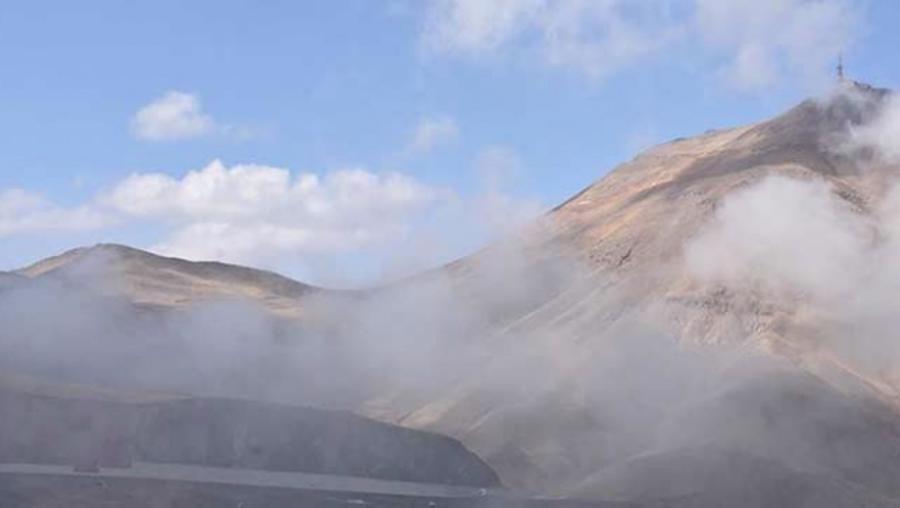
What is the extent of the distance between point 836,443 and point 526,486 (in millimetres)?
31251

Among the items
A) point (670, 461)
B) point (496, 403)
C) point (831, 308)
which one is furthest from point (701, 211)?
point (670, 461)

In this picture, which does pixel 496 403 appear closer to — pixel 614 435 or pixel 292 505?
pixel 614 435

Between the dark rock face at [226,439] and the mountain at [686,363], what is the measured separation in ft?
35.1

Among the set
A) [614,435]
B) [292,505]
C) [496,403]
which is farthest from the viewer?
[496,403]

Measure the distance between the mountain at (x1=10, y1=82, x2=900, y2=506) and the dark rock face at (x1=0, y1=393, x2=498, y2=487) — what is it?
10686mm

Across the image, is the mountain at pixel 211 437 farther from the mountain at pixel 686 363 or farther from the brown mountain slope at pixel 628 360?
the brown mountain slope at pixel 628 360

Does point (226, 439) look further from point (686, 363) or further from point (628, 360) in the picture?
point (686, 363)

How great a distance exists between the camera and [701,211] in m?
197

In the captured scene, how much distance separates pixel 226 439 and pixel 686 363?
62327 mm

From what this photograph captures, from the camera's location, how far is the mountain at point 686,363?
13812 centimetres

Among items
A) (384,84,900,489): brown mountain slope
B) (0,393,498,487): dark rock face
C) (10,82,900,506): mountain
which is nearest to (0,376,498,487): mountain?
(0,393,498,487): dark rock face

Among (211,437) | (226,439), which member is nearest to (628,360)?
(226,439)

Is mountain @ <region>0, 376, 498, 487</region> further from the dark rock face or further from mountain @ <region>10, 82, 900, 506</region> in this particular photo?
mountain @ <region>10, 82, 900, 506</region>

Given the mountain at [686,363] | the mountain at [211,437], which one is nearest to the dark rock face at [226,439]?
the mountain at [211,437]
